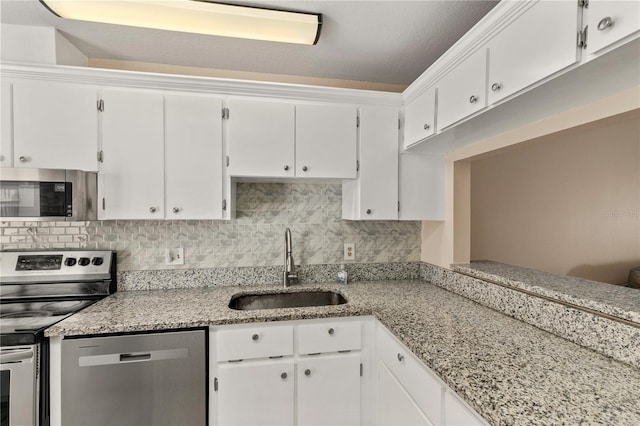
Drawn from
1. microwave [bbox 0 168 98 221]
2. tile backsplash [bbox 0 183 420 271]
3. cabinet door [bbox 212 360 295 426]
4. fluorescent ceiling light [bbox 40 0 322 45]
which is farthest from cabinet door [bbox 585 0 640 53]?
microwave [bbox 0 168 98 221]

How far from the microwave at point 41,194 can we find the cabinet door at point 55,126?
0.18m

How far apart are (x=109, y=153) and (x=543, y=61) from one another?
209 centimetres

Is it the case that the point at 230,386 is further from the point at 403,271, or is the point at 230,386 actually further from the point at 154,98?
the point at 154,98

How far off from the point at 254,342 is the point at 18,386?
1.01 metres

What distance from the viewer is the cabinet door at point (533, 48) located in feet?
3.13

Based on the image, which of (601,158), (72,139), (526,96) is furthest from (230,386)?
(601,158)

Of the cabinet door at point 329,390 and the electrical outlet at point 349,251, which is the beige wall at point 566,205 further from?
the cabinet door at point 329,390

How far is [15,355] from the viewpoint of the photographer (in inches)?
52.1

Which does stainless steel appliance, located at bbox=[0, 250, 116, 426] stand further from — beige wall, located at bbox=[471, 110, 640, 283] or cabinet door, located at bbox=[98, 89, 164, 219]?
beige wall, located at bbox=[471, 110, 640, 283]

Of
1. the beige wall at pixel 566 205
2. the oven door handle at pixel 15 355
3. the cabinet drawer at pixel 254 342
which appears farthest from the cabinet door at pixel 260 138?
the beige wall at pixel 566 205

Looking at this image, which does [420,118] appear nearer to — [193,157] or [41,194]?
[193,157]

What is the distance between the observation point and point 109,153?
175cm

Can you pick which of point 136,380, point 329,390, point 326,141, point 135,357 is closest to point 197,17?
point 326,141

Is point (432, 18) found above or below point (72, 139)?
Answer: above
